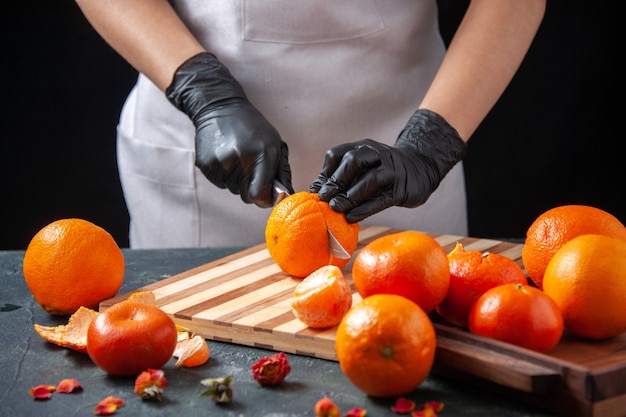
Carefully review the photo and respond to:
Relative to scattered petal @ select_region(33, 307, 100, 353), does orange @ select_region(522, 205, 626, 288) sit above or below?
above

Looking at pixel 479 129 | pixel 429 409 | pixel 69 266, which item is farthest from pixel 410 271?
pixel 479 129

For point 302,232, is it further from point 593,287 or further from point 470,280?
point 593,287

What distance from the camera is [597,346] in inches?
51.6

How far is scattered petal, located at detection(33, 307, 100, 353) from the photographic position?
1415 mm

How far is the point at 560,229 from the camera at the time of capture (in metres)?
1.47

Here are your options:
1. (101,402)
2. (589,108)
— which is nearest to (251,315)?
(101,402)

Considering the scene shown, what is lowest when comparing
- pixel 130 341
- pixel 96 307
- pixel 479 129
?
pixel 479 129

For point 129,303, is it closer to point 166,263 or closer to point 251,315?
point 251,315

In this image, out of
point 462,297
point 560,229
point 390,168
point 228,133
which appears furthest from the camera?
point 228,133

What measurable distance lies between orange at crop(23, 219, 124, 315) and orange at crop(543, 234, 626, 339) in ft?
2.42

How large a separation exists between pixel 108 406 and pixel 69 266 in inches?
15.1

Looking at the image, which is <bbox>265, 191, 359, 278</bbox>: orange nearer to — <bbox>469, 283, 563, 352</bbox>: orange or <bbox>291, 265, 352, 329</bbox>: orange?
<bbox>291, 265, 352, 329</bbox>: orange

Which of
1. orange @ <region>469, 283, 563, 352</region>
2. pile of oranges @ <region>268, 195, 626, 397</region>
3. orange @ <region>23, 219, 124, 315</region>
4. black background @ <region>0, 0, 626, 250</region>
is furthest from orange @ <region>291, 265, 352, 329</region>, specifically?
black background @ <region>0, 0, 626, 250</region>

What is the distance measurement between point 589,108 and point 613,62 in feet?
0.60
